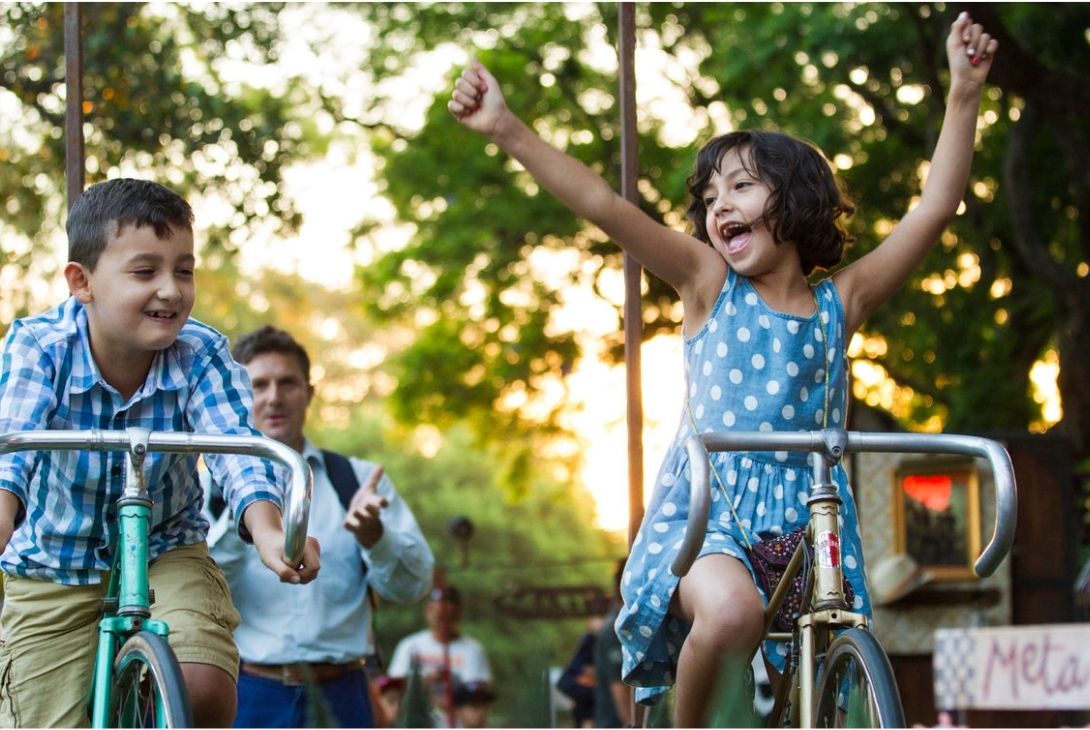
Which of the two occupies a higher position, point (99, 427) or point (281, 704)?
point (99, 427)

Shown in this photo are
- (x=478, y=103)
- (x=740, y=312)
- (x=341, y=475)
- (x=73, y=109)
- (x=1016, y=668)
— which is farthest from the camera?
(x=1016, y=668)

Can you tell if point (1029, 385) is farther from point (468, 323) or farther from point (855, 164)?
point (468, 323)

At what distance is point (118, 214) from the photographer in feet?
10.4

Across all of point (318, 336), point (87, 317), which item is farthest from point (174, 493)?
point (318, 336)

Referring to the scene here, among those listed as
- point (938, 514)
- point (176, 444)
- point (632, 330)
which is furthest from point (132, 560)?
point (938, 514)

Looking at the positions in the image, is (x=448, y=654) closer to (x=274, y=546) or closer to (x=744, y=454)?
(x=744, y=454)

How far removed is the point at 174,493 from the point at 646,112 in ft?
41.8

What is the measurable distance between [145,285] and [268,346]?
2151 mm

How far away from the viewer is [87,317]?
3.28 metres

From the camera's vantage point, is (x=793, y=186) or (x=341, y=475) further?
(x=341, y=475)

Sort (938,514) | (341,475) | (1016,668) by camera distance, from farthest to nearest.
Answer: (938,514) → (1016,668) → (341,475)

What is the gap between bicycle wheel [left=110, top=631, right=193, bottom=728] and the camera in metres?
2.50

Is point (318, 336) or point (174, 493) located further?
point (318, 336)

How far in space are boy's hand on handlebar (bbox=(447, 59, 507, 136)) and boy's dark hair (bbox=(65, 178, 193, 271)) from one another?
615mm
